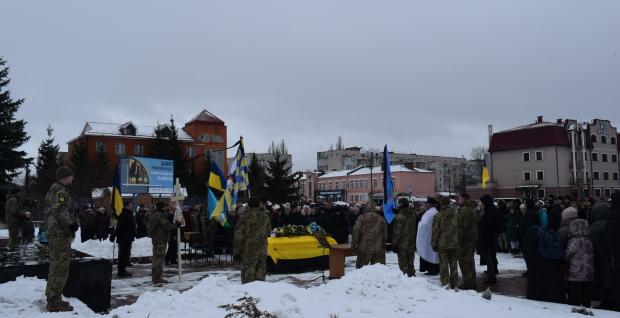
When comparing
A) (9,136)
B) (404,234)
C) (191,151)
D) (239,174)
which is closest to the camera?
(404,234)

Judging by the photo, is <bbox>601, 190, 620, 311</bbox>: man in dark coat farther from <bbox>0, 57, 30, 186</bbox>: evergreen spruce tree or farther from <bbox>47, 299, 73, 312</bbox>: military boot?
<bbox>0, 57, 30, 186</bbox>: evergreen spruce tree

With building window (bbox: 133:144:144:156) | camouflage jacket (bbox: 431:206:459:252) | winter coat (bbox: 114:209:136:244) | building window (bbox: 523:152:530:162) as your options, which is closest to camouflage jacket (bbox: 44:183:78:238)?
winter coat (bbox: 114:209:136:244)

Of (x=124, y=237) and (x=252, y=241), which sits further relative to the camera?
(x=124, y=237)

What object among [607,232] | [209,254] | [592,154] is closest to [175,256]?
[209,254]

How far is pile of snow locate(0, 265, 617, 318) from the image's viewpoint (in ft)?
24.7

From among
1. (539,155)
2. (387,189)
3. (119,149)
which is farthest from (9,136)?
(539,155)

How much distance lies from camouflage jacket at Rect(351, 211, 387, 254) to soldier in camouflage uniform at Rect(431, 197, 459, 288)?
119 centimetres

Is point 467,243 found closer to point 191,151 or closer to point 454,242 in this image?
point 454,242

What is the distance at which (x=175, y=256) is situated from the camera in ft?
56.3

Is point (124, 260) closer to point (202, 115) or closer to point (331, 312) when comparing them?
point (331, 312)

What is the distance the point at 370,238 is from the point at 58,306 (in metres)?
6.19

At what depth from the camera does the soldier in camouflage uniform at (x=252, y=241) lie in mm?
10156

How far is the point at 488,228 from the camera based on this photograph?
12.2 m

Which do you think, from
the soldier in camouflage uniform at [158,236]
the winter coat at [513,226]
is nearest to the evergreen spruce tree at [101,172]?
the soldier in camouflage uniform at [158,236]
